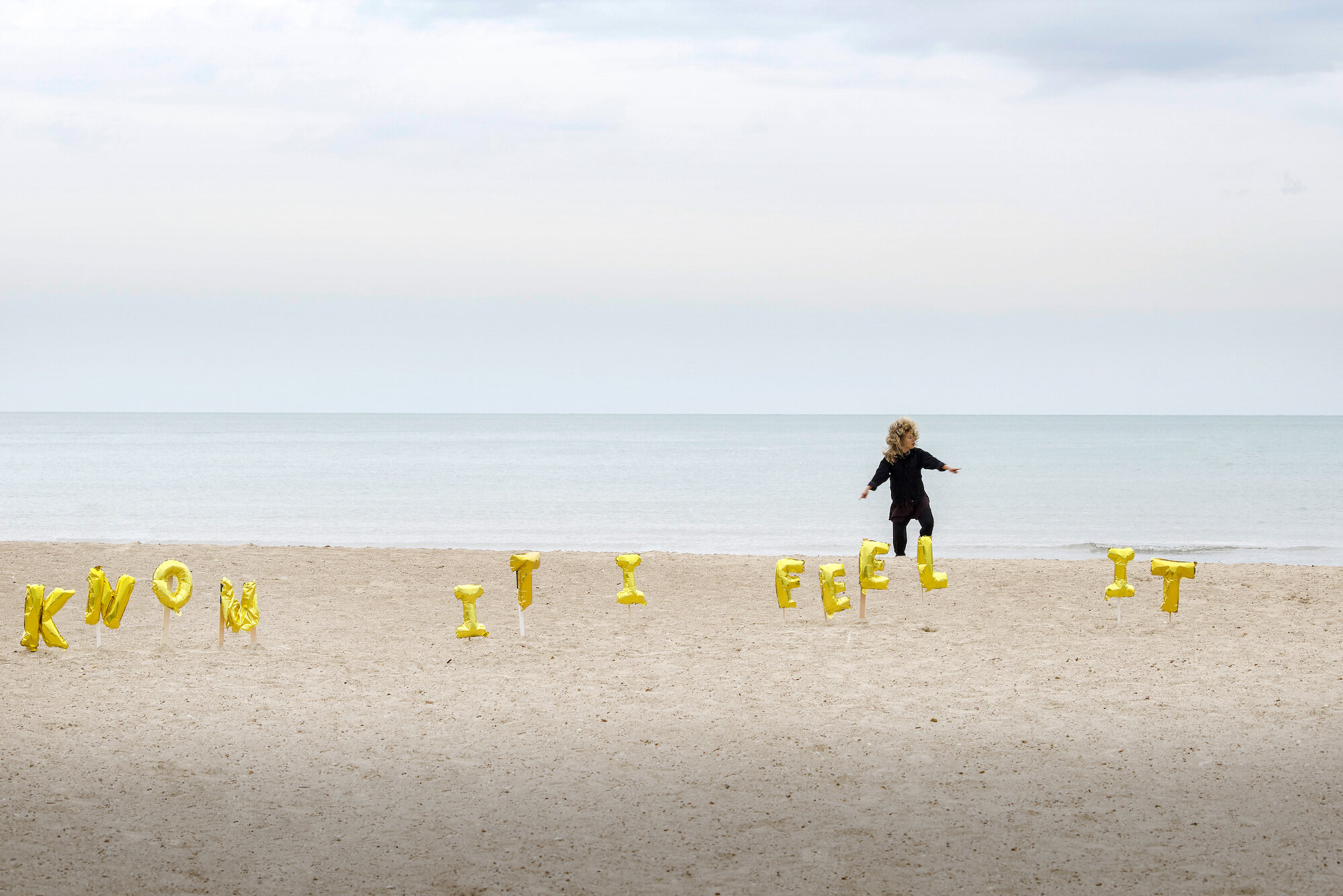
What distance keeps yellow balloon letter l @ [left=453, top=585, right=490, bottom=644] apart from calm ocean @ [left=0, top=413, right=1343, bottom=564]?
12889 millimetres

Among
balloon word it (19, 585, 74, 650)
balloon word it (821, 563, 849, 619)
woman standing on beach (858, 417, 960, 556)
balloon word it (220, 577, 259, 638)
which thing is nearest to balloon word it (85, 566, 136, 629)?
balloon word it (19, 585, 74, 650)

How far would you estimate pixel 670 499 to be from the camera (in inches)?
1645

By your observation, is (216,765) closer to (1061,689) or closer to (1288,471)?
(1061,689)

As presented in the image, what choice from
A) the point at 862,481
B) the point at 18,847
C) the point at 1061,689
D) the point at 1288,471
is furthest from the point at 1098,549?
the point at 1288,471

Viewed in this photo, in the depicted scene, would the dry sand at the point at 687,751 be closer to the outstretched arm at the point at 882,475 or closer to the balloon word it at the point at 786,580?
the balloon word it at the point at 786,580

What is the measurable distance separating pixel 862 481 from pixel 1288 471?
23.9m

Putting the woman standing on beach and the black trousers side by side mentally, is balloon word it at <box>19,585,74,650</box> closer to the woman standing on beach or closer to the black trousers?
the woman standing on beach

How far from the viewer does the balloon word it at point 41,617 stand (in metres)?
9.18

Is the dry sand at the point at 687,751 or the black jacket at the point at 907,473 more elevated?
the black jacket at the point at 907,473

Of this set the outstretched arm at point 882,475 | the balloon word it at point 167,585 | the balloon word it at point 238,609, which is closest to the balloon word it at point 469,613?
the balloon word it at point 238,609

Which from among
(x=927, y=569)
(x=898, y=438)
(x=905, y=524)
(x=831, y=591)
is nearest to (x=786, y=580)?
(x=831, y=591)

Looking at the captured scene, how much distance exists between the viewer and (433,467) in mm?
64875

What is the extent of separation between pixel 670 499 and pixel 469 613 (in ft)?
104

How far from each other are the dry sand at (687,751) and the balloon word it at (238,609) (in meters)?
0.37
